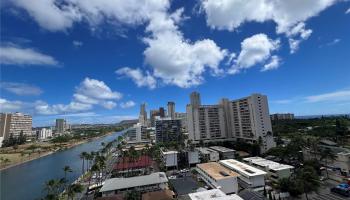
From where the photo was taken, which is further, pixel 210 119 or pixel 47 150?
pixel 47 150

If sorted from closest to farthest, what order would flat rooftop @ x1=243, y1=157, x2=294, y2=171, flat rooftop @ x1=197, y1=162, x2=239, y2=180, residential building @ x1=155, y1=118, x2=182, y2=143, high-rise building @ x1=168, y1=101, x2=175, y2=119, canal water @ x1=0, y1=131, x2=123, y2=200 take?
1. flat rooftop @ x1=197, y1=162, x2=239, y2=180
2. flat rooftop @ x1=243, y1=157, x2=294, y2=171
3. canal water @ x1=0, y1=131, x2=123, y2=200
4. residential building @ x1=155, y1=118, x2=182, y2=143
5. high-rise building @ x1=168, y1=101, x2=175, y2=119

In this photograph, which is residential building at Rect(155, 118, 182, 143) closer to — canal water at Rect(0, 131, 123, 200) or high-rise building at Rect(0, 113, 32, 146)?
canal water at Rect(0, 131, 123, 200)

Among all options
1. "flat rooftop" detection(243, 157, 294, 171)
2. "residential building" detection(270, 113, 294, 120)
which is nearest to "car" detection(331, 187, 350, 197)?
"flat rooftop" detection(243, 157, 294, 171)

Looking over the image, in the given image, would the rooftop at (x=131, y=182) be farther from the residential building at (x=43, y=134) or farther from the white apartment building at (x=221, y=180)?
the residential building at (x=43, y=134)

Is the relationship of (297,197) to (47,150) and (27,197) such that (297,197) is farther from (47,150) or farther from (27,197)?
(47,150)

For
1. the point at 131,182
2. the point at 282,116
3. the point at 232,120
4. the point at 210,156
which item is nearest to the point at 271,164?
the point at 210,156

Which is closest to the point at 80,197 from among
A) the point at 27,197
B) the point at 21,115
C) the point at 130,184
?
the point at 130,184
